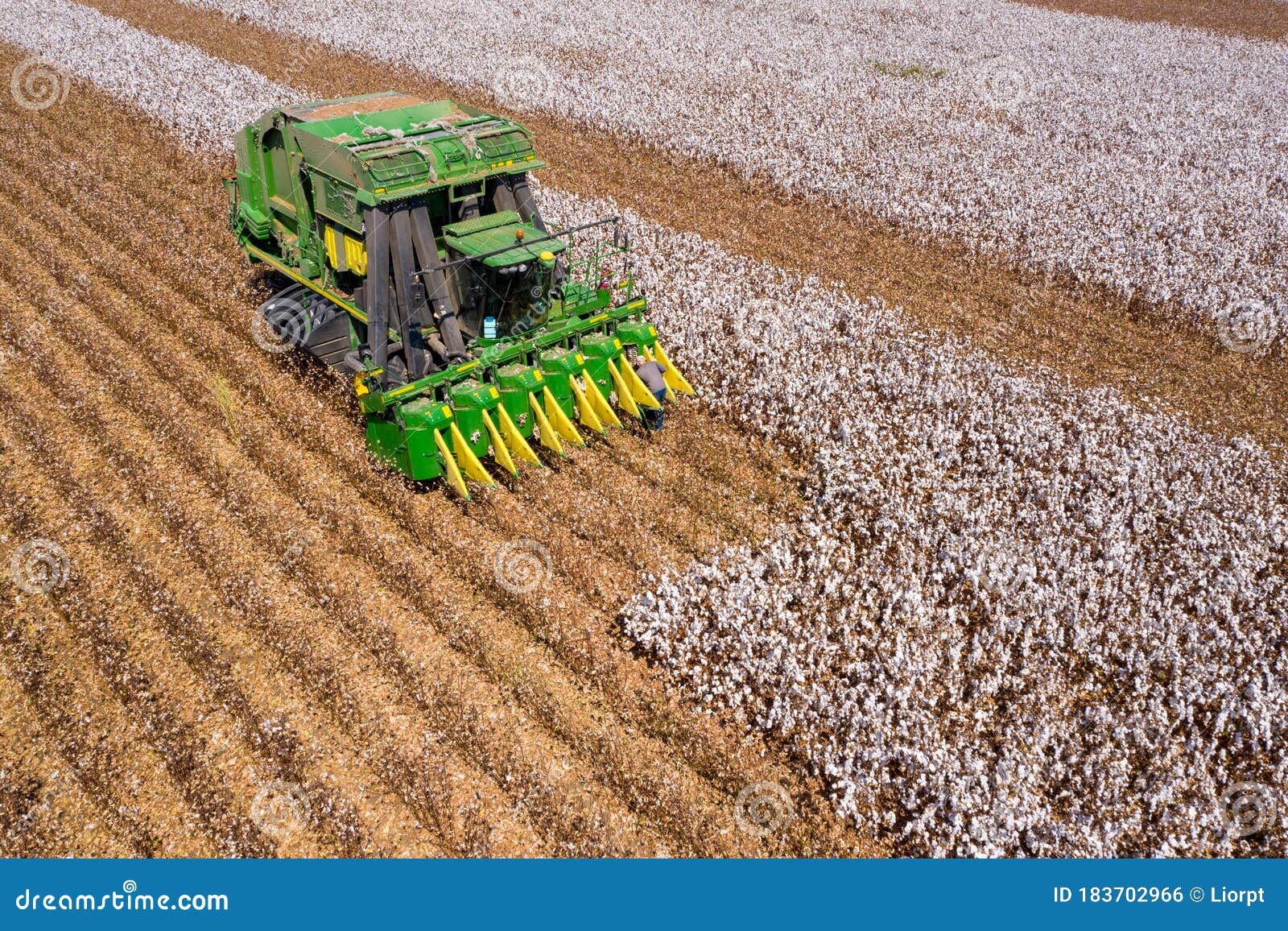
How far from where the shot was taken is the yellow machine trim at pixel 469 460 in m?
9.02

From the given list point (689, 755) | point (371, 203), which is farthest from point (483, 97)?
point (689, 755)

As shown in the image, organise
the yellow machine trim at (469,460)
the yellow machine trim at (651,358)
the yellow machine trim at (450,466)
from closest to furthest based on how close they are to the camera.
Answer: the yellow machine trim at (450,466) → the yellow machine trim at (469,460) → the yellow machine trim at (651,358)

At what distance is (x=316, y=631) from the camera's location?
791 cm

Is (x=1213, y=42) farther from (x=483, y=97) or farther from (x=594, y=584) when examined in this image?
(x=594, y=584)

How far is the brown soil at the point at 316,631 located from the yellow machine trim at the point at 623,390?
413 mm

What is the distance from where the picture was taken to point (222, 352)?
1149 cm

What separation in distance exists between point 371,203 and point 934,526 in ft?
22.5

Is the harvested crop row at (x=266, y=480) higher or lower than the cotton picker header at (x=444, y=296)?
lower

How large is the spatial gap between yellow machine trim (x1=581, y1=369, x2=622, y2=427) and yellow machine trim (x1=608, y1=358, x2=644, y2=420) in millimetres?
206

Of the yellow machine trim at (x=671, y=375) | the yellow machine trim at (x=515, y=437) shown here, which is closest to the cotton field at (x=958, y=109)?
the yellow machine trim at (x=671, y=375)

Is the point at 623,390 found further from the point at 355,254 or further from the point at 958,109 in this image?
the point at 958,109

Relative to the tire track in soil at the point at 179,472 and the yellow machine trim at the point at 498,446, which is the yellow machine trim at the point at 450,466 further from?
the tire track in soil at the point at 179,472

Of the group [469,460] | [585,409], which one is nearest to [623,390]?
[585,409]

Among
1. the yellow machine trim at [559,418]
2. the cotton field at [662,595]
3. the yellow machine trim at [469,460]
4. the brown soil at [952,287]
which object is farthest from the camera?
the brown soil at [952,287]
